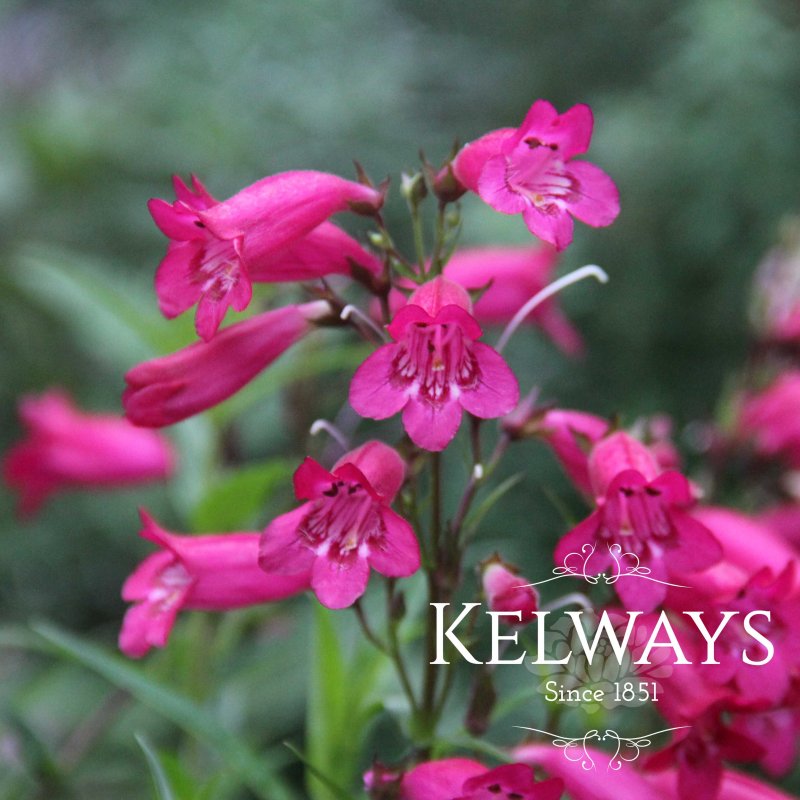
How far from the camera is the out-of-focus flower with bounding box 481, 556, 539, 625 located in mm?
688

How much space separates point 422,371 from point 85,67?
2.82 meters

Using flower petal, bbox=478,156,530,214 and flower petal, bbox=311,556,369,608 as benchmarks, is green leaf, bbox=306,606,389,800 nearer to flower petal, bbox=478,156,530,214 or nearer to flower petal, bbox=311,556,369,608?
flower petal, bbox=311,556,369,608

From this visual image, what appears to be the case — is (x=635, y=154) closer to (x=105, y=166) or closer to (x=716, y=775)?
(x=105, y=166)

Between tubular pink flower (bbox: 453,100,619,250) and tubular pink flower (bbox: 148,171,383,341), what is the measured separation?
109 millimetres

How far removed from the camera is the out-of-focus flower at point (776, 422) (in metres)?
1.26

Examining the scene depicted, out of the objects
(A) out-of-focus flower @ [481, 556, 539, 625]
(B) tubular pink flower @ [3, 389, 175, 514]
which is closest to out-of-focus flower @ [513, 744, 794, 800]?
(A) out-of-focus flower @ [481, 556, 539, 625]

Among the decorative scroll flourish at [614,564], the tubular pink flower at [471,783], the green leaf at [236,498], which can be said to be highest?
the decorative scroll flourish at [614,564]

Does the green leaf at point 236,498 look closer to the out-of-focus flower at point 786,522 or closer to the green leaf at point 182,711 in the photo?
the green leaf at point 182,711

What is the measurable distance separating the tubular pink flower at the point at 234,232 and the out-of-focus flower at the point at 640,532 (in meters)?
0.27

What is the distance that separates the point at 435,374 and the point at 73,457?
0.97 meters

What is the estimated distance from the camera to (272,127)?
2.33 metres

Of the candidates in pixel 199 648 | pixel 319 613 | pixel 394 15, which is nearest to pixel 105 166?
pixel 394 15

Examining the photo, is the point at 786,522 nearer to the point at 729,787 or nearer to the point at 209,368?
the point at 729,787

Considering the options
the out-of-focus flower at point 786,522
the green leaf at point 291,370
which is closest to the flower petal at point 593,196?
the green leaf at point 291,370
